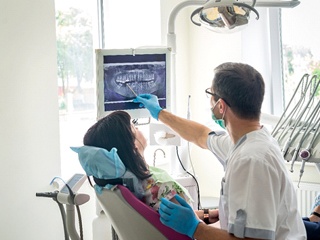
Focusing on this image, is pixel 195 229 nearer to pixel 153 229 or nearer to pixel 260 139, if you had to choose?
pixel 153 229

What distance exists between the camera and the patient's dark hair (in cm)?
183

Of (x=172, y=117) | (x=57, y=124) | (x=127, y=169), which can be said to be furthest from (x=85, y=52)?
(x=127, y=169)

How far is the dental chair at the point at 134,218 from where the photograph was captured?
168cm

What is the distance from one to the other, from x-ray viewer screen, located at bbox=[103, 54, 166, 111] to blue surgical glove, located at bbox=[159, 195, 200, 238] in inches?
30.1

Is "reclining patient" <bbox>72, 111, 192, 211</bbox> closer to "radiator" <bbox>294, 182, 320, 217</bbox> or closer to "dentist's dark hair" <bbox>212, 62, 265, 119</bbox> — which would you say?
"dentist's dark hair" <bbox>212, 62, 265, 119</bbox>

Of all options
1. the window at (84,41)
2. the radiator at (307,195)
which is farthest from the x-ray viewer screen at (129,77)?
the radiator at (307,195)

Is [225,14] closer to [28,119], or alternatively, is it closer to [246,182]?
[246,182]

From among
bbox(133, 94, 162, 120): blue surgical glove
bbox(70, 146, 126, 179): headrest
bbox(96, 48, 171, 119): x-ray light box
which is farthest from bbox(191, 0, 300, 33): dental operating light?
bbox(70, 146, 126, 179): headrest

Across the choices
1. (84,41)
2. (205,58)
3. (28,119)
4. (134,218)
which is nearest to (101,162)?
(134,218)

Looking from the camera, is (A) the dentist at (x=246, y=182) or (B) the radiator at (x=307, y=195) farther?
(B) the radiator at (x=307, y=195)

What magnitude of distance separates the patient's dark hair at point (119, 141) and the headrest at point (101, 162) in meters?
0.07

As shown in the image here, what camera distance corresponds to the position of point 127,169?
1.82 metres

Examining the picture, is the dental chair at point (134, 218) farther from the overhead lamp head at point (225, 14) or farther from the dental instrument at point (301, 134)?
the overhead lamp head at point (225, 14)

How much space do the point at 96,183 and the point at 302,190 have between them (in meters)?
1.71
